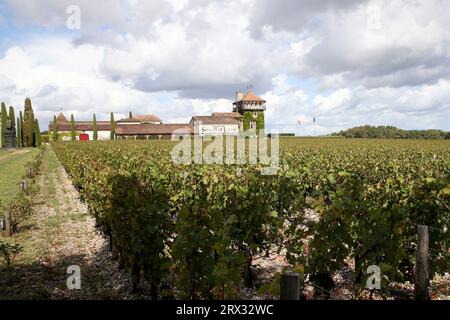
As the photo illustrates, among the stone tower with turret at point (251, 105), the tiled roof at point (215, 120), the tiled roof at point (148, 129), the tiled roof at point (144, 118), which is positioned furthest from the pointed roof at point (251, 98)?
the tiled roof at point (144, 118)

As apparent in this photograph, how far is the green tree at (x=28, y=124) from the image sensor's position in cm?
7012

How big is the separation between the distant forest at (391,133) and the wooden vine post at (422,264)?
88.2 m

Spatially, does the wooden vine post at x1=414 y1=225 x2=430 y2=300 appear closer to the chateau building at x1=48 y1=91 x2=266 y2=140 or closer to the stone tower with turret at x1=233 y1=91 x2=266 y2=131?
the chateau building at x1=48 y1=91 x2=266 y2=140

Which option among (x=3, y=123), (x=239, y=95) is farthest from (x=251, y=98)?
(x=3, y=123)

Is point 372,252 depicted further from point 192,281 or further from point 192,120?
point 192,120

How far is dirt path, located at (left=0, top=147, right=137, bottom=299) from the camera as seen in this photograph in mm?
6448

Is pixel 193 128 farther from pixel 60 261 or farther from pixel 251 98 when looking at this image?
pixel 60 261

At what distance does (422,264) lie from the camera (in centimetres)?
493

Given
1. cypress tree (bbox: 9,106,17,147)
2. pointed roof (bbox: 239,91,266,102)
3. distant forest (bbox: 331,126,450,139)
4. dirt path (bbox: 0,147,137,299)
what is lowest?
dirt path (bbox: 0,147,137,299)

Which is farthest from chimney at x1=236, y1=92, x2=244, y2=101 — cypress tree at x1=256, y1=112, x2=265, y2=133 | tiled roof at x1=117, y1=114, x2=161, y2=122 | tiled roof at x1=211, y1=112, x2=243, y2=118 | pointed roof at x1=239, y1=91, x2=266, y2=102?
tiled roof at x1=117, y1=114, x2=161, y2=122

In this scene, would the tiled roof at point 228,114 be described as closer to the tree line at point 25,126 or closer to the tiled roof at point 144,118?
the tiled roof at point 144,118

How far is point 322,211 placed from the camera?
5.56m

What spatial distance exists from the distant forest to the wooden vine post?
88187mm
